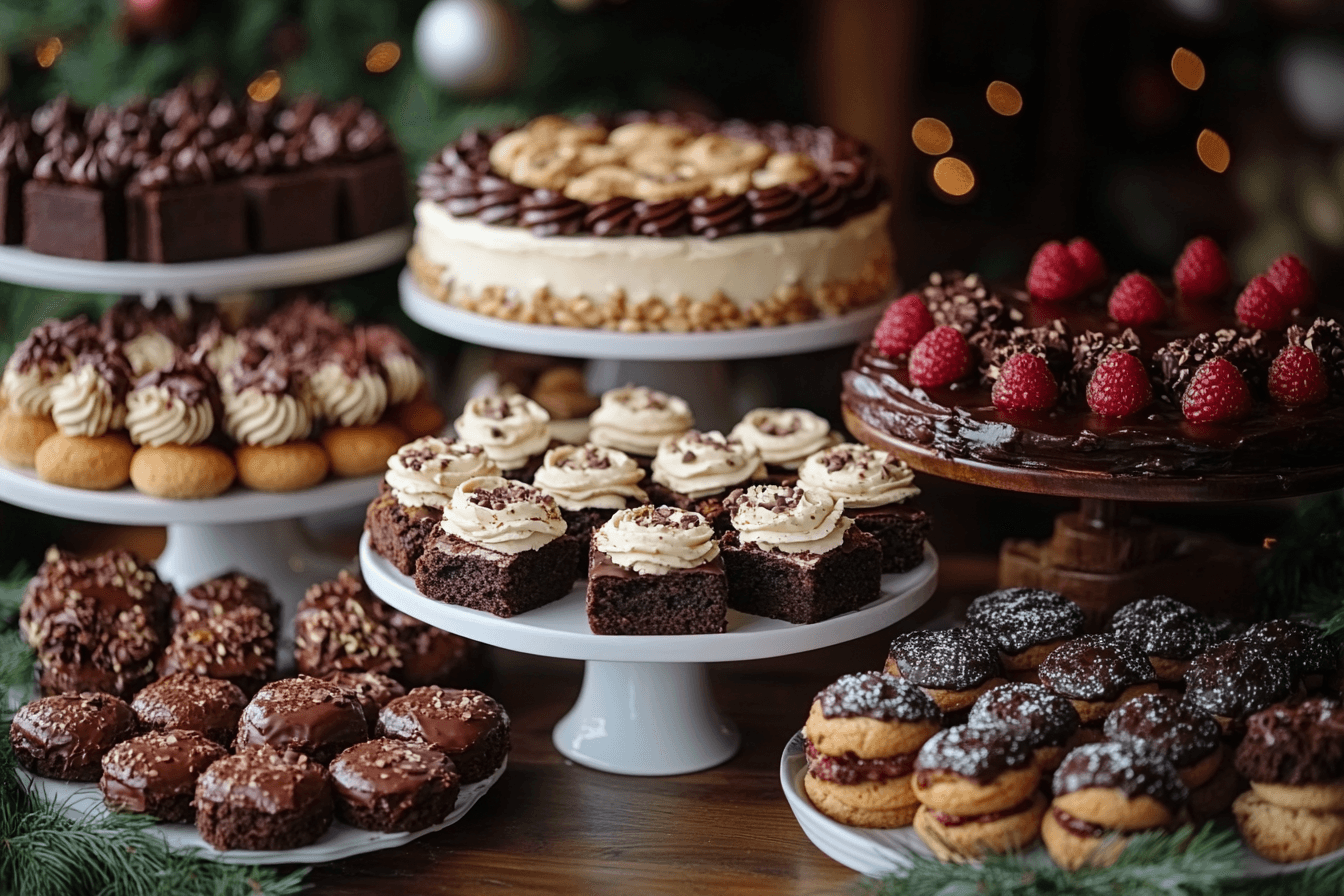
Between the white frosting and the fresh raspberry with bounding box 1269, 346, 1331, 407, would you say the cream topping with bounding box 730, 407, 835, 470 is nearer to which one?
the white frosting

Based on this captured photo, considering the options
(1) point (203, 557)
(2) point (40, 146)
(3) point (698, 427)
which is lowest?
(1) point (203, 557)

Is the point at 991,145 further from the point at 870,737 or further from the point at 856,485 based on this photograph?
the point at 870,737

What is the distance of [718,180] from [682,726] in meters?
1.23

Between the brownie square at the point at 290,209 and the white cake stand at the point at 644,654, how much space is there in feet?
3.30

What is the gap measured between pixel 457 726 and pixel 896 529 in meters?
0.76

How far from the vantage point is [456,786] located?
2.21 meters

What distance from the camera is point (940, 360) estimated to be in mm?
2463

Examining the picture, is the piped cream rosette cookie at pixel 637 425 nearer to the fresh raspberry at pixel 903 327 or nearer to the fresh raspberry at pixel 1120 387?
the fresh raspberry at pixel 903 327

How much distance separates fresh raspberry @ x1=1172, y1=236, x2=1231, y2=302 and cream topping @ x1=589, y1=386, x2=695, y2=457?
3.16 ft

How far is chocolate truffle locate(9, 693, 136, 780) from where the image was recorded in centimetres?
228

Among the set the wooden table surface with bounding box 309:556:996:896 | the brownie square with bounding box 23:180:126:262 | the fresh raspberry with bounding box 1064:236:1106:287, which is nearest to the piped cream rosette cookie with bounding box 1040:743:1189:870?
the wooden table surface with bounding box 309:556:996:896

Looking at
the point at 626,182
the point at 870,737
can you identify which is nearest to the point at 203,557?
the point at 626,182

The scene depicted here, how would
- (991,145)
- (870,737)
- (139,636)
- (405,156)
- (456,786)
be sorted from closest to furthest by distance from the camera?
(870,737)
(456,786)
(139,636)
(405,156)
(991,145)

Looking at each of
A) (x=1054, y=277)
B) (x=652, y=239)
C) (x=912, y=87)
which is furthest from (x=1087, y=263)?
(x=912, y=87)
